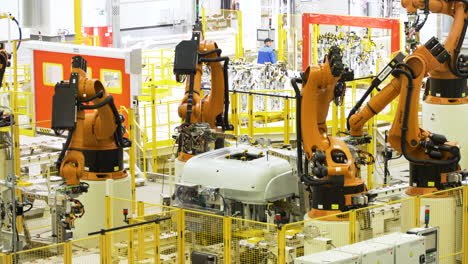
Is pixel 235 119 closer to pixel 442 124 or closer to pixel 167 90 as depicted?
pixel 442 124

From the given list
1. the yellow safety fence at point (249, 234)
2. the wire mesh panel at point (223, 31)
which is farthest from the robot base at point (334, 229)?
the wire mesh panel at point (223, 31)

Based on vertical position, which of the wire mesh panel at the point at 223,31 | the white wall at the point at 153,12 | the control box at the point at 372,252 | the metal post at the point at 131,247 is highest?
the white wall at the point at 153,12

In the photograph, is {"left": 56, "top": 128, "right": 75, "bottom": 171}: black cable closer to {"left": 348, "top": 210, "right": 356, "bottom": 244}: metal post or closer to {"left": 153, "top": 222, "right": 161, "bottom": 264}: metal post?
{"left": 153, "top": 222, "right": 161, "bottom": 264}: metal post

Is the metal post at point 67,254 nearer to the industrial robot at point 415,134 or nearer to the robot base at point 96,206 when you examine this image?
the robot base at point 96,206

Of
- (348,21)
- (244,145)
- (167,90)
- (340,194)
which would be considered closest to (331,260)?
(340,194)

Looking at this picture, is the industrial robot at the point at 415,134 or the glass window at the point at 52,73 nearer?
the industrial robot at the point at 415,134

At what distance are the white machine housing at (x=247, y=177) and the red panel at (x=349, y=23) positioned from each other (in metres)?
8.57

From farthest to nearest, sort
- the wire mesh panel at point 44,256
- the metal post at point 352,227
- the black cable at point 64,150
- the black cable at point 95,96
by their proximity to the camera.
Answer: the black cable at point 95,96 < the black cable at point 64,150 < the metal post at point 352,227 < the wire mesh panel at point 44,256

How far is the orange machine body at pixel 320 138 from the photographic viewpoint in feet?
48.6

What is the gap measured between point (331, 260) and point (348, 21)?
13.7 metres

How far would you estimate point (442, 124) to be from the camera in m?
18.9

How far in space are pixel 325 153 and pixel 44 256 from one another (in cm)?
392

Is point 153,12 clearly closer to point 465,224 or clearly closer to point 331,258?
point 465,224

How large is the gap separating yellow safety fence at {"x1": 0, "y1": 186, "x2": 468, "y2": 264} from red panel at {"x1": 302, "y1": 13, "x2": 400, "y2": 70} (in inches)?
346
